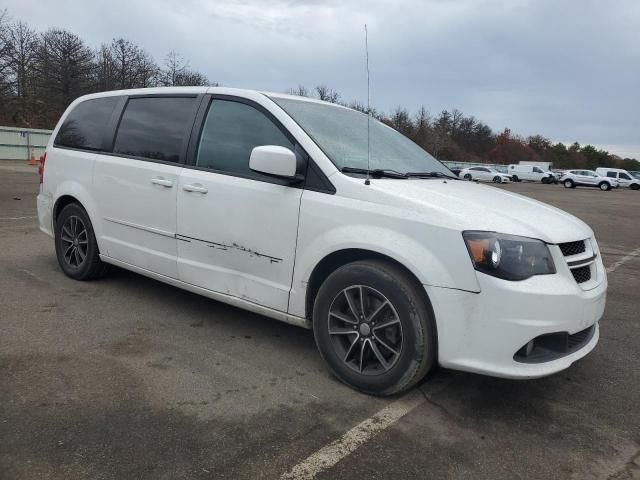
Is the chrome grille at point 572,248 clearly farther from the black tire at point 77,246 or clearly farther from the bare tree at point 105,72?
the bare tree at point 105,72

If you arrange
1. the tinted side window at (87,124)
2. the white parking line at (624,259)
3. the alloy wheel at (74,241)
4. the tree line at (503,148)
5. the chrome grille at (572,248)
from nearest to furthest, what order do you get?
the chrome grille at (572,248) < the tinted side window at (87,124) < the alloy wheel at (74,241) < the white parking line at (624,259) < the tree line at (503,148)

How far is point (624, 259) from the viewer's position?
867cm

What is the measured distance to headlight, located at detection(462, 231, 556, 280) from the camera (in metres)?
2.82

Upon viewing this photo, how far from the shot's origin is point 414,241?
2998 mm

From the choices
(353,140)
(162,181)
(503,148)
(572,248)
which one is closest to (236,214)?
(162,181)

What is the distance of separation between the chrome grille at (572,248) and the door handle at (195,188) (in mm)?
2382

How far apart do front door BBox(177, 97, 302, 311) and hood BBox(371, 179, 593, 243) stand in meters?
0.72

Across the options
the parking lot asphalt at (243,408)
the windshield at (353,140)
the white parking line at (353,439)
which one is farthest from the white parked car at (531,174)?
the white parking line at (353,439)

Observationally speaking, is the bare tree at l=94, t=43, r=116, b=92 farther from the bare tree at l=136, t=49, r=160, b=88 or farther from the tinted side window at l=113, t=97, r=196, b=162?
the tinted side window at l=113, t=97, r=196, b=162

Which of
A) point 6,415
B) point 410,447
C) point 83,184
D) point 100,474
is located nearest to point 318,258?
point 410,447

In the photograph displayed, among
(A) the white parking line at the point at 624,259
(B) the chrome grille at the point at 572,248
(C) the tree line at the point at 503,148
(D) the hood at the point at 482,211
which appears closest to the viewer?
(D) the hood at the point at 482,211

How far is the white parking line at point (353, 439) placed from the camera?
246 cm

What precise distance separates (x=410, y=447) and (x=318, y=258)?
1212mm

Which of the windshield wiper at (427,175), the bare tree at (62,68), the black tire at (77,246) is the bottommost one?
the black tire at (77,246)
